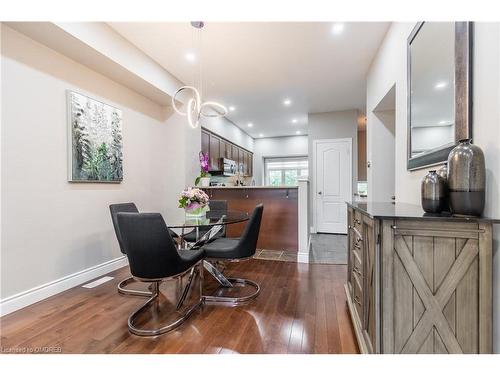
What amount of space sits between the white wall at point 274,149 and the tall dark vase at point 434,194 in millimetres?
6702

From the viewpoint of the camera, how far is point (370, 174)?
3.40 meters

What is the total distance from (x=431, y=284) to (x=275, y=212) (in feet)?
9.66

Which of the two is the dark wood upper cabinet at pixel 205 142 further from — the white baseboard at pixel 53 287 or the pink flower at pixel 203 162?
the white baseboard at pixel 53 287

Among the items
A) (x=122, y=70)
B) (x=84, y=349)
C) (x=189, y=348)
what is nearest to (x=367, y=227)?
(x=189, y=348)

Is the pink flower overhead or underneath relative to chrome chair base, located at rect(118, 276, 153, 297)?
overhead

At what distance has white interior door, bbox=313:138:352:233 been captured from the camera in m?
5.40

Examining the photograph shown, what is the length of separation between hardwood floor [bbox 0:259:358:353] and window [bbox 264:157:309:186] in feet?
19.3

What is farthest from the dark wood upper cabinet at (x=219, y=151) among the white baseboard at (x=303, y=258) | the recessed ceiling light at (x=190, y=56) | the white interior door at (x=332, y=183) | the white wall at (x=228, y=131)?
the white baseboard at (x=303, y=258)

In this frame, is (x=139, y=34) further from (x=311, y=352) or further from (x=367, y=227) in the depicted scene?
(x=311, y=352)

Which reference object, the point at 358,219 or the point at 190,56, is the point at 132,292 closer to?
the point at 358,219

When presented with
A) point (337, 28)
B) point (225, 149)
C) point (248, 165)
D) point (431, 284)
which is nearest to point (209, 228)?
point (431, 284)

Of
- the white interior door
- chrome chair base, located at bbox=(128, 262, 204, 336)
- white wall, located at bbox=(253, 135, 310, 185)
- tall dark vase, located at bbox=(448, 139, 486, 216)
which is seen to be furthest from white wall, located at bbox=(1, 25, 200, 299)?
white wall, located at bbox=(253, 135, 310, 185)

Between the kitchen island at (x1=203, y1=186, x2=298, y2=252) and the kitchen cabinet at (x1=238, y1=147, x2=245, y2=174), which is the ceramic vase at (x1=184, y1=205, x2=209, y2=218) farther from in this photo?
the kitchen cabinet at (x1=238, y1=147, x2=245, y2=174)

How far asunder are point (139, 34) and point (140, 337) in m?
3.09
